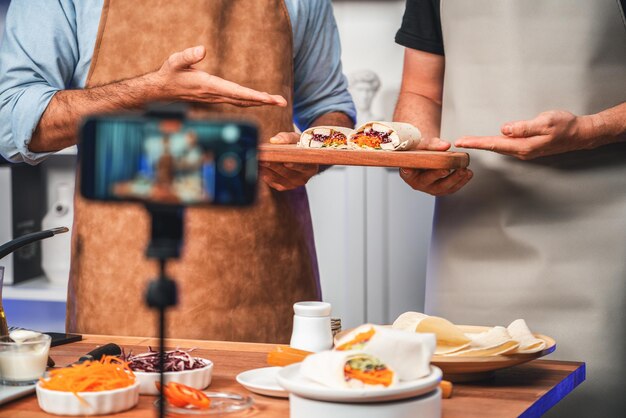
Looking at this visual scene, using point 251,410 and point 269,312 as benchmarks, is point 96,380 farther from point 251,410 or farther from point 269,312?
point 269,312

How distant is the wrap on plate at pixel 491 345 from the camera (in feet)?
4.27

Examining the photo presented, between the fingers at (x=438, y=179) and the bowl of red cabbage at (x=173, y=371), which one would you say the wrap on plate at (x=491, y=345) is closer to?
the bowl of red cabbage at (x=173, y=371)

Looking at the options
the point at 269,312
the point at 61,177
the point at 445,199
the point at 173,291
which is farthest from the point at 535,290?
the point at 61,177

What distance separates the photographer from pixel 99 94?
6.64 feet

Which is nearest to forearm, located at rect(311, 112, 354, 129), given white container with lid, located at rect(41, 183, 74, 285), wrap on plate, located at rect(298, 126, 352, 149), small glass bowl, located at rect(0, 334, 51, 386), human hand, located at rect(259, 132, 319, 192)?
wrap on plate, located at rect(298, 126, 352, 149)

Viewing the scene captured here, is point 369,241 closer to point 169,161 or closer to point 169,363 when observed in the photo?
point 169,363

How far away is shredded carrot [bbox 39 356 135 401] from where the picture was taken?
1.17m

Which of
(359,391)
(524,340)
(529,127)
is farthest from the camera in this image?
(529,127)

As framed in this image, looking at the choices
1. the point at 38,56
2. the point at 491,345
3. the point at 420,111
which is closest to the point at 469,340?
the point at 491,345

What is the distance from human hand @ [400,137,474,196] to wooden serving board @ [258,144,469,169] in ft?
0.15

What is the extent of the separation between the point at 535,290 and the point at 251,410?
94cm

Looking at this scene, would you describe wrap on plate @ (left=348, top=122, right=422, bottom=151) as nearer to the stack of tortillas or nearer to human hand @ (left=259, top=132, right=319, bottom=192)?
human hand @ (left=259, top=132, right=319, bottom=192)

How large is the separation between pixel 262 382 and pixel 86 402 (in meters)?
0.25

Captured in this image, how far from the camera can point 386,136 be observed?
2246 mm
